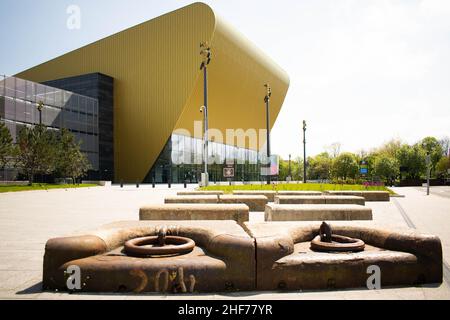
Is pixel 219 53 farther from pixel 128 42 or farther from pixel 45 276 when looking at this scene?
pixel 45 276

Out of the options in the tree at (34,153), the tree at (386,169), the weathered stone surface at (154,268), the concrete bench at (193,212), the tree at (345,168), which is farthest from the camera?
the tree at (345,168)

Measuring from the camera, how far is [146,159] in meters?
59.9

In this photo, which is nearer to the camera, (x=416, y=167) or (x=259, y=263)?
(x=259, y=263)

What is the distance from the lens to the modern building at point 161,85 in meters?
56.1

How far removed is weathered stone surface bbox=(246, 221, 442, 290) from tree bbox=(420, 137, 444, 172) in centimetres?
9674

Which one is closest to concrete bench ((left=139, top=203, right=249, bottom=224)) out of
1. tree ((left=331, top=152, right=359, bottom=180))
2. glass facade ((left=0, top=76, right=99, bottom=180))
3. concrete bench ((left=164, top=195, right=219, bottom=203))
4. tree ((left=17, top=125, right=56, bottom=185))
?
concrete bench ((left=164, top=195, right=219, bottom=203))

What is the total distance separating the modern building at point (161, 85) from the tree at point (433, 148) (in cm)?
5550

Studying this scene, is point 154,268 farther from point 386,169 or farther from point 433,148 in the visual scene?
point 433,148

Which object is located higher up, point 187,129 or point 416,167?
point 187,129

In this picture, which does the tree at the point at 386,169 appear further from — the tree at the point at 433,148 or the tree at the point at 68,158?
the tree at the point at 68,158

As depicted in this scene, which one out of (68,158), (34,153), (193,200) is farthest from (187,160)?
(193,200)

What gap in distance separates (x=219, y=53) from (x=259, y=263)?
5578 centimetres

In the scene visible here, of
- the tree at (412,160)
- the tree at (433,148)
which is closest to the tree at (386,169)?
the tree at (412,160)

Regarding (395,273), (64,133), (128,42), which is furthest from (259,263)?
(128,42)
